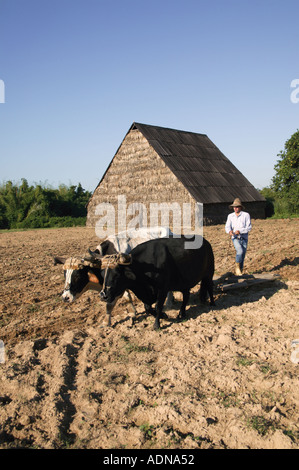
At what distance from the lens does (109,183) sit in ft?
80.2

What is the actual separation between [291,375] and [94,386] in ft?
7.02

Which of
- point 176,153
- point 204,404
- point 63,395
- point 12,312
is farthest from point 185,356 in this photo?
point 176,153

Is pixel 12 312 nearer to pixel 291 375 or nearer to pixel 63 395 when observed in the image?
pixel 63 395

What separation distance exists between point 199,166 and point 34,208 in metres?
15.7

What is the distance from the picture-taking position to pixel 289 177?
87.2 feet

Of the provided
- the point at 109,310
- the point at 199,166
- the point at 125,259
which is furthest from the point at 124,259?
the point at 199,166

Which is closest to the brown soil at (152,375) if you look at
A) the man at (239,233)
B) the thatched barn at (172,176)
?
the man at (239,233)

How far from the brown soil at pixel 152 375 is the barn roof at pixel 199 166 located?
14075mm

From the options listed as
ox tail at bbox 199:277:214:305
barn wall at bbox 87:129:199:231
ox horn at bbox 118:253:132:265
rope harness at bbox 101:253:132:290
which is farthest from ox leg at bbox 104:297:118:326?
barn wall at bbox 87:129:199:231

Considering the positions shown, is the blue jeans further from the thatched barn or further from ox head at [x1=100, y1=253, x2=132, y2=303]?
the thatched barn

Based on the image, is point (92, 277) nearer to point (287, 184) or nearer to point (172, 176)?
point (172, 176)
